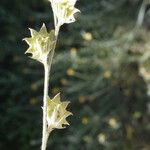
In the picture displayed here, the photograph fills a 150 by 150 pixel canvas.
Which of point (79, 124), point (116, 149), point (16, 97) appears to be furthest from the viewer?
point (16, 97)

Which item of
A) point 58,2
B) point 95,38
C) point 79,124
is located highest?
point 95,38

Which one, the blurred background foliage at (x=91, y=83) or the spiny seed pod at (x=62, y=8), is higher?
the blurred background foliage at (x=91, y=83)

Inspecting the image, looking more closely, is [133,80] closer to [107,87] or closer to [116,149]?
[107,87]

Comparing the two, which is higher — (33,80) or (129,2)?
(129,2)

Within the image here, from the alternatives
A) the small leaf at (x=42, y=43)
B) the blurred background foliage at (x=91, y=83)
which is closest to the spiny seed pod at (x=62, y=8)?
the small leaf at (x=42, y=43)

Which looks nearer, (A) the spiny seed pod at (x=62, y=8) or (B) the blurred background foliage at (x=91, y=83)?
(A) the spiny seed pod at (x=62, y=8)

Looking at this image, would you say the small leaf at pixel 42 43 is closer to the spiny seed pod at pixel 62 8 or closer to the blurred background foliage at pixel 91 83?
the spiny seed pod at pixel 62 8

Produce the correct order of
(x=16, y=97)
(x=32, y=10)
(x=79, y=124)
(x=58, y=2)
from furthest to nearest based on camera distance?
(x=32, y=10), (x=16, y=97), (x=79, y=124), (x=58, y=2)

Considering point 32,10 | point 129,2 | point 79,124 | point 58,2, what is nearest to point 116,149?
point 79,124

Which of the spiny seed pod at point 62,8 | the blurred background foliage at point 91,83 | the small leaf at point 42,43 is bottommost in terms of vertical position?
the small leaf at point 42,43
